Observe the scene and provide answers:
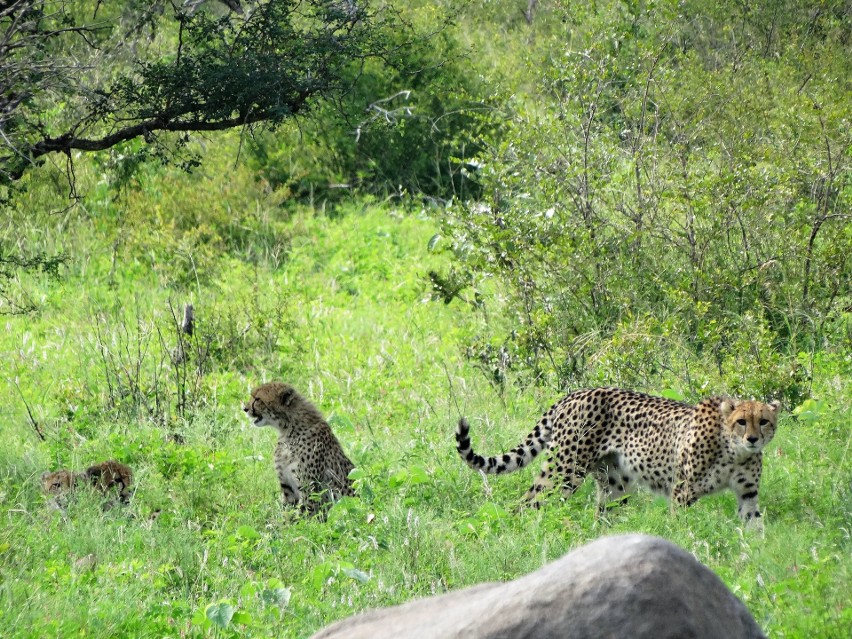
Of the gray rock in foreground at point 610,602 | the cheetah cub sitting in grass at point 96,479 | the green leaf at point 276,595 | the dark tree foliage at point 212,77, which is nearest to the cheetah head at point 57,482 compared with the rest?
the cheetah cub sitting in grass at point 96,479

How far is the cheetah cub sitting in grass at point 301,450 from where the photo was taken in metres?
6.96

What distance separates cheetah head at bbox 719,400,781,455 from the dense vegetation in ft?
1.30

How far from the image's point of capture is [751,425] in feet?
20.0

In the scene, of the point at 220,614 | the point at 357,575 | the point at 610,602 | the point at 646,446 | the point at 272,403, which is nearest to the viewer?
the point at 610,602

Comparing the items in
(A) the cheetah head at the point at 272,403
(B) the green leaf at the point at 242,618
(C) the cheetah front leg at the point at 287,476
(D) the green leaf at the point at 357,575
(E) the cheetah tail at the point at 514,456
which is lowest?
(C) the cheetah front leg at the point at 287,476

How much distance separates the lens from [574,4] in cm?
932

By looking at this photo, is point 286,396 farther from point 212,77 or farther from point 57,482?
point 212,77

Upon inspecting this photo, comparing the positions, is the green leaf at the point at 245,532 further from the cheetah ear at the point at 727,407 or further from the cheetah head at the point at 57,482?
the cheetah ear at the point at 727,407

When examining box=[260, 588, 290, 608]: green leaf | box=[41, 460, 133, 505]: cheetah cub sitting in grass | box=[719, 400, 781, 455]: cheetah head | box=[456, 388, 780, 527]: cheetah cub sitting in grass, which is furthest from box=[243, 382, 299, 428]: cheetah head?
box=[719, 400, 781, 455]: cheetah head

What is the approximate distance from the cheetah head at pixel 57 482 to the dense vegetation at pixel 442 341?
3.5 inches

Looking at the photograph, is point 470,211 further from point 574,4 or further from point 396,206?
point 396,206

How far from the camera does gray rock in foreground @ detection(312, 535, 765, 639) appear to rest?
287 centimetres

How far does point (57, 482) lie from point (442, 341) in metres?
4.10

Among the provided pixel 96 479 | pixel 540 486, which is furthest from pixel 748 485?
pixel 96 479
